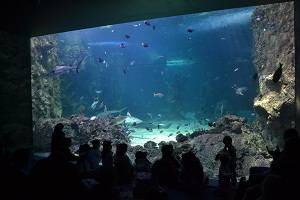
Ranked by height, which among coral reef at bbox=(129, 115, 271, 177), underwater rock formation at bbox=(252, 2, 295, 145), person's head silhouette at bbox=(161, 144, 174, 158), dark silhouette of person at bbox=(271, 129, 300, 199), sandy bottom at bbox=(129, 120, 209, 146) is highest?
underwater rock formation at bbox=(252, 2, 295, 145)

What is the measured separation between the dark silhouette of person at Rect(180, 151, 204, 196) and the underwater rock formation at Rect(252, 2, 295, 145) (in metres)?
7.42

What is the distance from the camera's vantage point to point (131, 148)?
16594 millimetres

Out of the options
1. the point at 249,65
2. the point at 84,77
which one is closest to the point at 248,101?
the point at 249,65

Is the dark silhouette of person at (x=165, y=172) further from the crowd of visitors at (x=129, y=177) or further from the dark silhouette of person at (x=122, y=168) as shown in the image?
the dark silhouette of person at (x=122, y=168)

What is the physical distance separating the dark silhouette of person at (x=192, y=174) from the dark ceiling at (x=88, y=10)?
4.03 meters

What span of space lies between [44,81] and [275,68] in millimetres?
14828

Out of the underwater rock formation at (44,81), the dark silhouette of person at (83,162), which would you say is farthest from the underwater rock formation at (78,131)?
the dark silhouette of person at (83,162)

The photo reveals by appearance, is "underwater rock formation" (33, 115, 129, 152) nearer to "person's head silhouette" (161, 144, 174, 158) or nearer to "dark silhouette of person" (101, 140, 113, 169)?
"dark silhouette of person" (101, 140, 113, 169)

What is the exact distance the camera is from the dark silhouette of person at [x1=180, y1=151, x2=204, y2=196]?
19.8 feet

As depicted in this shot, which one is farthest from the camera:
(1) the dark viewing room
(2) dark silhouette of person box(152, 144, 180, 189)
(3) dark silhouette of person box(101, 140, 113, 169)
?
(3) dark silhouette of person box(101, 140, 113, 169)


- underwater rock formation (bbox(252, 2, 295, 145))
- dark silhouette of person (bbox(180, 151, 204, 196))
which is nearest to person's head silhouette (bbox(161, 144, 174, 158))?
dark silhouette of person (bbox(180, 151, 204, 196))

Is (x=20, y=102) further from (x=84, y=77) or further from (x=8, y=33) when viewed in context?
(x=84, y=77)

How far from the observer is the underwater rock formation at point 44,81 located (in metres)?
20.7

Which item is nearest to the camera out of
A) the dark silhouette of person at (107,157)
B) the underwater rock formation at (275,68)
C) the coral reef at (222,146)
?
the dark silhouette of person at (107,157)
